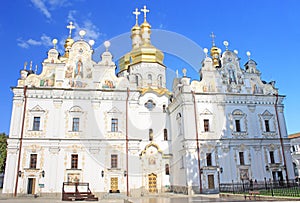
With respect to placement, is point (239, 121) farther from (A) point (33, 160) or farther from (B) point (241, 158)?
(A) point (33, 160)

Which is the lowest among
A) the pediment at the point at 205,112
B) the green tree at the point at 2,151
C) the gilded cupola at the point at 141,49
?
the green tree at the point at 2,151

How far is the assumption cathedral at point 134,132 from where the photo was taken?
76.1 ft

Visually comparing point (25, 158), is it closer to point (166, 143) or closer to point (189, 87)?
point (166, 143)

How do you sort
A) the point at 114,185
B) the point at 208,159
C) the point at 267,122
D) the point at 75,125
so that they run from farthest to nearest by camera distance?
the point at 267,122
the point at 208,159
the point at 75,125
the point at 114,185

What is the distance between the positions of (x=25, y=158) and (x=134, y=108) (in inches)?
397

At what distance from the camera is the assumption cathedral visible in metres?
23.2

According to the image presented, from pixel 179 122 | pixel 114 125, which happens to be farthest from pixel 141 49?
pixel 114 125

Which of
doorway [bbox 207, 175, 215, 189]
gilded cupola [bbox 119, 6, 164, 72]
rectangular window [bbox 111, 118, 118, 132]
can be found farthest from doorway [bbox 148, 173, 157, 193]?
gilded cupola [bbox 119, 6, 164, 72]

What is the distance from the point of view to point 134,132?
2495 centimetres

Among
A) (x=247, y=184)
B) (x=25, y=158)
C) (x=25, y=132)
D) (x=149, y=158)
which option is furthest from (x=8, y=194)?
(x=247, y=184)

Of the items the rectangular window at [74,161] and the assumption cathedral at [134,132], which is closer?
the assumption cathedral at [134,132]

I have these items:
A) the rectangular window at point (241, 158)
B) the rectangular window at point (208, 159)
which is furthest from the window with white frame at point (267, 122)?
the rectangular window at point (208, 159)

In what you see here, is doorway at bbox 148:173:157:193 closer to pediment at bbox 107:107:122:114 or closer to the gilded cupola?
pediment at bbox 107:107:122:114

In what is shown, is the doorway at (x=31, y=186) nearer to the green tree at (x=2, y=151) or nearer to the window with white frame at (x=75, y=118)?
the window with white frame at (x=75, y=118)
